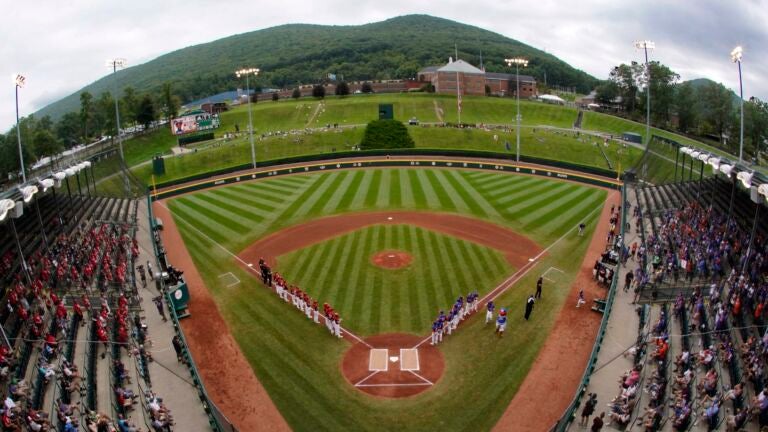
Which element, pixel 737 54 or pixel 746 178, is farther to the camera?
pixel 737 54

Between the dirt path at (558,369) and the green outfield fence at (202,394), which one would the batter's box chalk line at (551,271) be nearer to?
the dirt path at (558,369)

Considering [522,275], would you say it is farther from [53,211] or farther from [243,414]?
[53,211]

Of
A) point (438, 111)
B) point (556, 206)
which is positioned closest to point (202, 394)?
point (556, 206)

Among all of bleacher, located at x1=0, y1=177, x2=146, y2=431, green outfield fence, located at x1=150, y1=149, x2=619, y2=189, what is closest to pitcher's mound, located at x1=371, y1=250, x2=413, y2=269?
bleacher, located at x1=0, y1=177, x2=146, y2=431

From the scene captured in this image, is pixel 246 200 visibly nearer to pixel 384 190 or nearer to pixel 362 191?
pixel 362 191

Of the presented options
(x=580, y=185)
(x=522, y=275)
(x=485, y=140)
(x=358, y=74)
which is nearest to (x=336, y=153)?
(x=485, y=140)

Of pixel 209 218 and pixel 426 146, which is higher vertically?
pixel 426 146

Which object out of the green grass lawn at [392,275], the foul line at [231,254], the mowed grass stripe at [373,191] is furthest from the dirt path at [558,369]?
the mowed grass stripe at [373,191]
